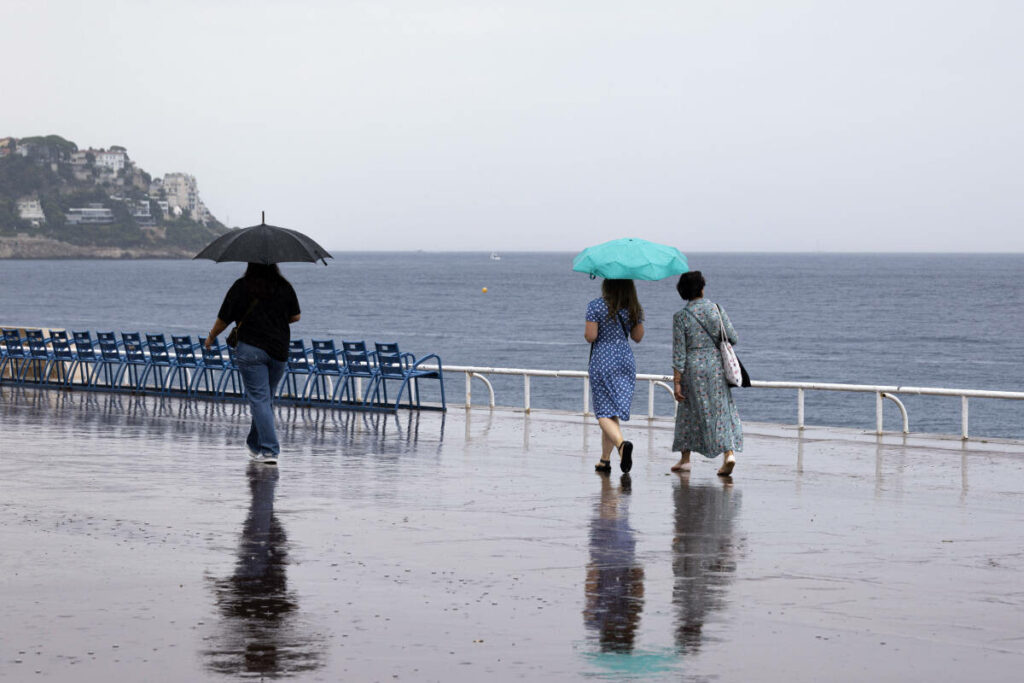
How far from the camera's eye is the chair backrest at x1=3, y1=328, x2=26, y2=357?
24.6 metres

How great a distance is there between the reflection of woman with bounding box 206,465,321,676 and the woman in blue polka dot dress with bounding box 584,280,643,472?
402cm

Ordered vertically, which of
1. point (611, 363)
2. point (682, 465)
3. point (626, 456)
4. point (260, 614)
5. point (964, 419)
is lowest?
point (260, 614)

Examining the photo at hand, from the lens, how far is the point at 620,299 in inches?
523

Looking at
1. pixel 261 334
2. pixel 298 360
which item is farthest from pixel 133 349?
pixel 261 334

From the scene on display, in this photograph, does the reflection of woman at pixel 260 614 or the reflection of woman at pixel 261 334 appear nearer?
the reflection of woman at pixel 260 614

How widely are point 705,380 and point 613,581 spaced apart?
16.8ft

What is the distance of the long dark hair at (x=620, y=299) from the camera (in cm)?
1330

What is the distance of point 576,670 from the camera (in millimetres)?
6188

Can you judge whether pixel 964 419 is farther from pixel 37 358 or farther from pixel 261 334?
pixel 37 358

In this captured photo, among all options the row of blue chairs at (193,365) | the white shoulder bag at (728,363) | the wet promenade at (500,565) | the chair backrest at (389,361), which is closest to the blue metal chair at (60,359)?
the row of blue chairs at (193,365)

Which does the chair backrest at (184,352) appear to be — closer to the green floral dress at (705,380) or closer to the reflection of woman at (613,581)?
the green floral dress at (705,380)

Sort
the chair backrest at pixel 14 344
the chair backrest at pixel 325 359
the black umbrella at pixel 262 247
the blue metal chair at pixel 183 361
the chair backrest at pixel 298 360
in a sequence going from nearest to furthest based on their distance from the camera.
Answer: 1. the black umbrella at pixel 262 247
2. the chair backrest at pixel 325 359
3. the chair backrest at pixel 298 360
4. the blue metal chair at pixel 183 361
5. the chair backrest at pixel 14 344

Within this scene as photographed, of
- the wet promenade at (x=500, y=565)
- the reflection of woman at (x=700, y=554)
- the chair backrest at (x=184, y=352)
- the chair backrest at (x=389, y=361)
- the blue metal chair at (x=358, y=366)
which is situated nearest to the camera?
the wet promenade at (x=500, y=565)

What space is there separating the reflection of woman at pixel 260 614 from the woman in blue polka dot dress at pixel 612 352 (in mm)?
4016
